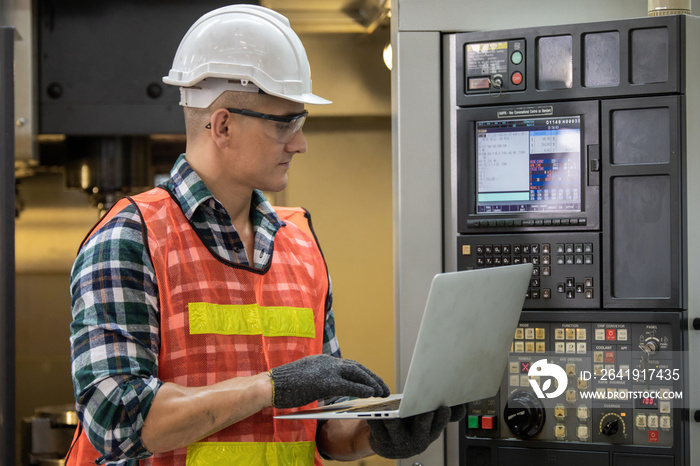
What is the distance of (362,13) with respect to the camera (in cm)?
273

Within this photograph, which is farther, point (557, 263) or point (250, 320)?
point (557, 263)

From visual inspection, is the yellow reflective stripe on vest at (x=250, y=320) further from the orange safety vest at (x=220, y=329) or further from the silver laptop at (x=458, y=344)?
the silver laptop at (x=458, y=344)

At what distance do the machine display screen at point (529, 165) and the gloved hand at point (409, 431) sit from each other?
0.48m

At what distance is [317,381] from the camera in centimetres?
129

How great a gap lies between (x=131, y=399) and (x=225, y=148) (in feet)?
1.51

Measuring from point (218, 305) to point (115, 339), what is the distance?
0.19 metres

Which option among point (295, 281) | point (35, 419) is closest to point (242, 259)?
point (295, 281)

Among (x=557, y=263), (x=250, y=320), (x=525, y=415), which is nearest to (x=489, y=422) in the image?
(x=525, y=415)

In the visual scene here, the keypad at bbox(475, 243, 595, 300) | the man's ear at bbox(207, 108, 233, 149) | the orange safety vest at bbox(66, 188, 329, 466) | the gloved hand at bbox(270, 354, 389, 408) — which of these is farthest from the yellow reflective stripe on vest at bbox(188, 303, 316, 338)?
the keypad at bbox(475, 243, 595, 300)

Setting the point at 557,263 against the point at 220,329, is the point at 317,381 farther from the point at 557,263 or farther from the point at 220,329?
the point at 557,263

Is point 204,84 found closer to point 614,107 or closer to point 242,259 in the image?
point 242,259

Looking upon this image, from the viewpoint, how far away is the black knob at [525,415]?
1.70 metres

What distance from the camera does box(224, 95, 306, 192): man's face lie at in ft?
4.73

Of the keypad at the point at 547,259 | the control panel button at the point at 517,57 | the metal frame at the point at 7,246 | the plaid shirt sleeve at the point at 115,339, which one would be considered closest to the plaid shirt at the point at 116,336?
the plaid shirt sleeve at the point at 115,339
